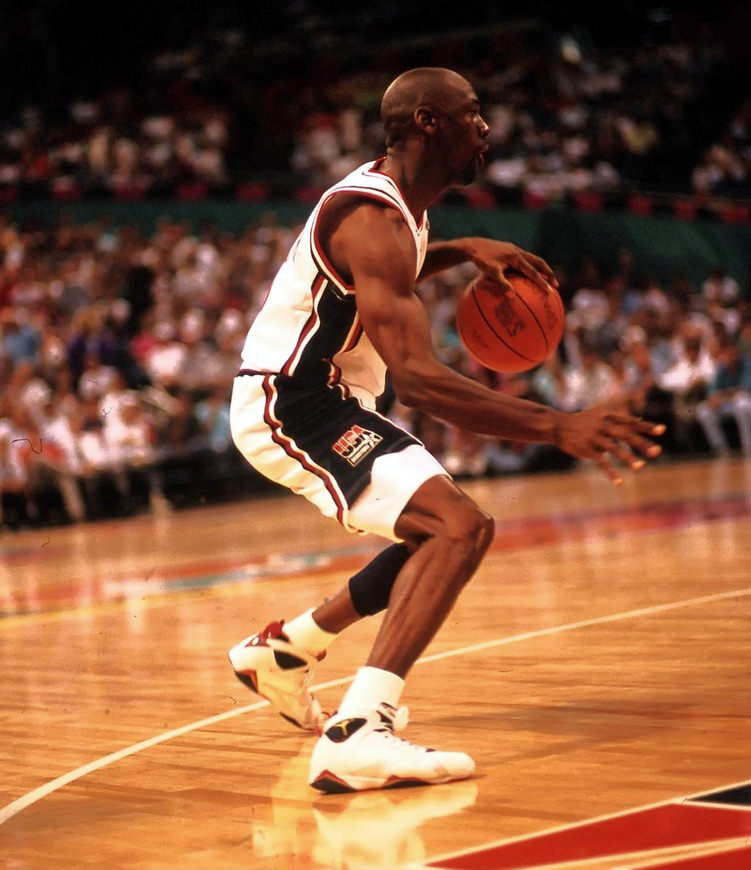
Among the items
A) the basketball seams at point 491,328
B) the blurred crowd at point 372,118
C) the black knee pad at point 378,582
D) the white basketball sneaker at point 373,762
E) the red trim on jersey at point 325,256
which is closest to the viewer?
the white basketball sneaker at point 373,762

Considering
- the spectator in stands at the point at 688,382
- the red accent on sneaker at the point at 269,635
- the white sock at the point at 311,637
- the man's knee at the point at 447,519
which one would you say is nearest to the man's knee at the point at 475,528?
the man's knee at the point at 447,519

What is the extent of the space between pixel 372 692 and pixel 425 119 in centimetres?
153

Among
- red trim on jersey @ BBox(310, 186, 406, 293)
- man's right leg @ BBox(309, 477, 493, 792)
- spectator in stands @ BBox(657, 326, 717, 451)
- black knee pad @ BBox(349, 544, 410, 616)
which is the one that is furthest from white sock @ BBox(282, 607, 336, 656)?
spectator in stands @ BBox(657, 326, 717, 451)

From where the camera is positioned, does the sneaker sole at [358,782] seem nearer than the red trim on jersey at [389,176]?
Yes

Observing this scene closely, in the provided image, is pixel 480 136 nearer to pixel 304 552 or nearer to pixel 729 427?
pixel 304 552

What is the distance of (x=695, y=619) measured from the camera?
6328 millimetres

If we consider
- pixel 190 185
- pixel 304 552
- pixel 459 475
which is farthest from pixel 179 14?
pixel 304 552

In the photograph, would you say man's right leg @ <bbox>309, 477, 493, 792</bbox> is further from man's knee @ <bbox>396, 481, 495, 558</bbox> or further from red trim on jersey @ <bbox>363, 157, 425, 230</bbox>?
red trim on jersey @ <bbox>363, 157, 425, 230</bbox>

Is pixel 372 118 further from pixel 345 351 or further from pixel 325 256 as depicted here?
pixel 325 256

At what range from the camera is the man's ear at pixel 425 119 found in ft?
14.1

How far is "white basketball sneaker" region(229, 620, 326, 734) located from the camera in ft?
15.5

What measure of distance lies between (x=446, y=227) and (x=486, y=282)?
44.5 ft

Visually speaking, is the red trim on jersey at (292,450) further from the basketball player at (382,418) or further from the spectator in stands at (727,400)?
the spectator in stands at (727,400)

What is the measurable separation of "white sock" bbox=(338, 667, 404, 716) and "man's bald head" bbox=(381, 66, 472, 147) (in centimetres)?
146
